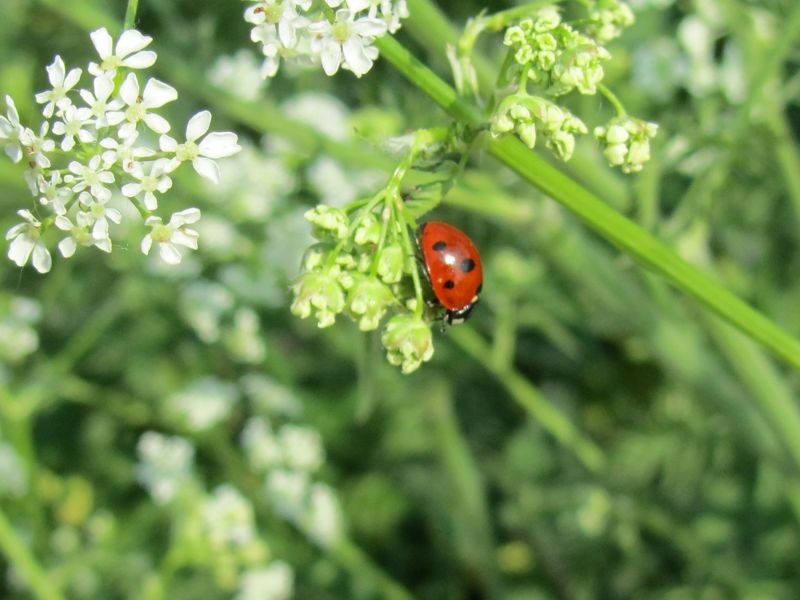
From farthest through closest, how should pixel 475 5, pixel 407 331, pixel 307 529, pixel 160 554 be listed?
pixel 160 554, pixel 475 5, pixel 307 529, pixel 407 331

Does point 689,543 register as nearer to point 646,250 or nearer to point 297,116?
point 297,116

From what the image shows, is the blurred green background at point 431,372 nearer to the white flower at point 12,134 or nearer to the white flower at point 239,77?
the white flower at point 239,77

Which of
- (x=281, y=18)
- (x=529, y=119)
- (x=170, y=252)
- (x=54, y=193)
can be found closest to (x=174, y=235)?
(x=170, y=252)

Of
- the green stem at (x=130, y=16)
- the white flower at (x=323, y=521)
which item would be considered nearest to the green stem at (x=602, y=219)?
the green stem at (x=130, y=16)

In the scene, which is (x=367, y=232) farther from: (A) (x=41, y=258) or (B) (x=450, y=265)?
(A) (x=41, y=258)

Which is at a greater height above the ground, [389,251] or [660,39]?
[389,251]

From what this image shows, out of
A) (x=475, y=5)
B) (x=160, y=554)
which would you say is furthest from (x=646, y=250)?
(x=160, y=554)

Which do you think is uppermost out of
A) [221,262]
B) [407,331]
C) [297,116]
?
[407,331]
